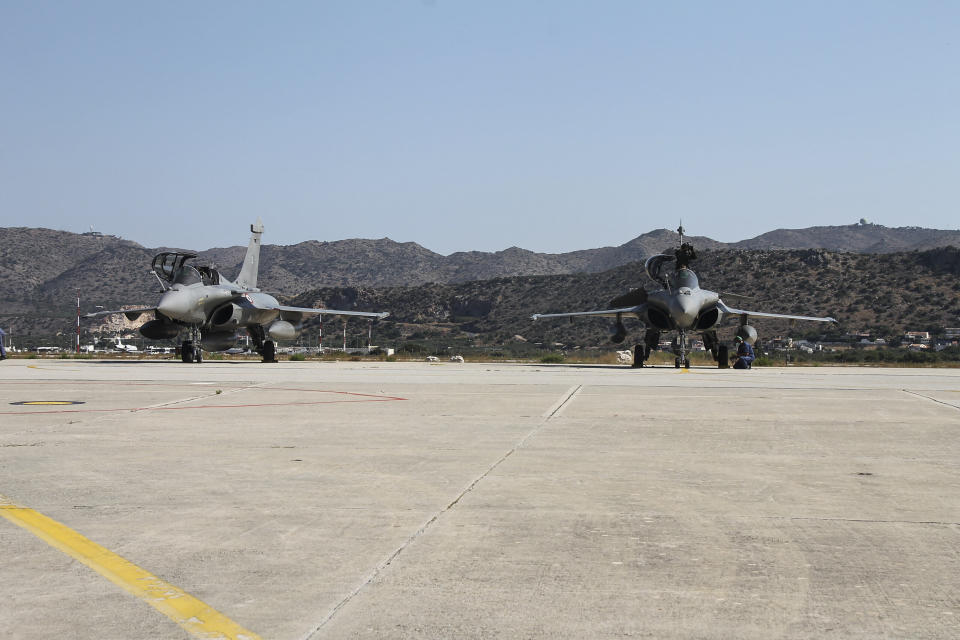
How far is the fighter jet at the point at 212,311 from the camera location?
33.6m

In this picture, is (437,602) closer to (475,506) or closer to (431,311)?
(475,506)

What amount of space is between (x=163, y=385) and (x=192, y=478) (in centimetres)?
1275

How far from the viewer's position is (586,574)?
16.3 ft

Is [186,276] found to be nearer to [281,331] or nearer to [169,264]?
[169,264]

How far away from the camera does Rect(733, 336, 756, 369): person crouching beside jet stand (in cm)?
3412

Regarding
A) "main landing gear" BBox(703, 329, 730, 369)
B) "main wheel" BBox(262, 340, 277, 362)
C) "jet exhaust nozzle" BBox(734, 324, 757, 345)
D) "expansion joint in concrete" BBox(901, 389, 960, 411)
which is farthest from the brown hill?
"expansion joint in concrete" BBox(901, 389, 960, 411)

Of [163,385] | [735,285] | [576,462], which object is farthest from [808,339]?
[576,462]

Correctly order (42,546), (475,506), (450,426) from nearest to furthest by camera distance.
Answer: (42,546) < (475,506) < (450,426)

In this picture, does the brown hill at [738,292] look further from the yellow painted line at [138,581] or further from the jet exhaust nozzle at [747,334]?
the yellow painted line at [138,581]

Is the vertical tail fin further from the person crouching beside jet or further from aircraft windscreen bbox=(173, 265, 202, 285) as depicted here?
the person crouching beside jet

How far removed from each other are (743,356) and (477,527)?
102ft

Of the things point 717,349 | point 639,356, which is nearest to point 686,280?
point 639,356

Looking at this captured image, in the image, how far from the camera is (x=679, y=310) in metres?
33.7

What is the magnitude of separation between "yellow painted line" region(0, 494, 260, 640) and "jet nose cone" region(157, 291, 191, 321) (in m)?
26.9
